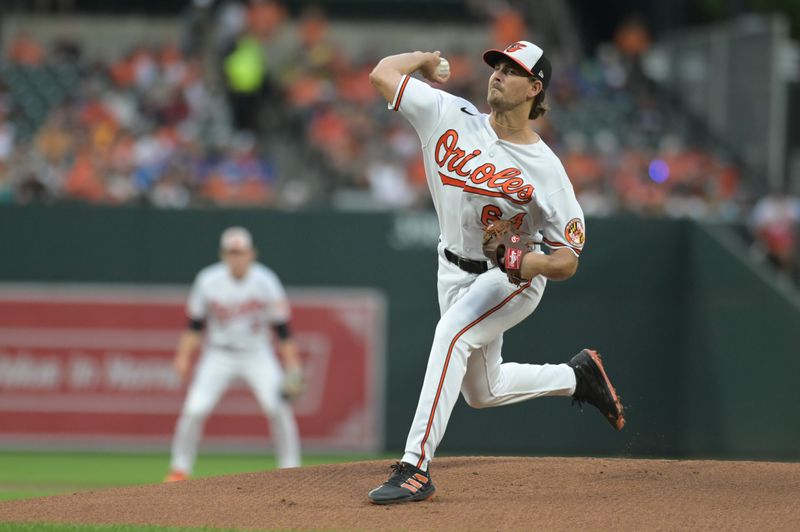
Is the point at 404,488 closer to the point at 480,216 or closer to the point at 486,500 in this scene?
the point at 486,500

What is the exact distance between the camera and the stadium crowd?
15.2m

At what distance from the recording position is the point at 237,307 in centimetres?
1167

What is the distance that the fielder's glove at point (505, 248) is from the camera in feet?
20.2

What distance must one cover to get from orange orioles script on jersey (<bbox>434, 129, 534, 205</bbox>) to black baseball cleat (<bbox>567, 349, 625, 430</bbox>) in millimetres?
1234

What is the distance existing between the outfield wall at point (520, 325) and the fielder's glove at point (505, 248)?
7.43 meters

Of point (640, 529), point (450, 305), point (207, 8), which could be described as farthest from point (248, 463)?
point (207, 8)

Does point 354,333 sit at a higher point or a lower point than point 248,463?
higher

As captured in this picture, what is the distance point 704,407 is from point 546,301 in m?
1.98

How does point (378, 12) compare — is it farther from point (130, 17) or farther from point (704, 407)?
point (704, 407)

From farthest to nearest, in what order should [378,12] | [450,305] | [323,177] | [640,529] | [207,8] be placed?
[378,12]
[207,8]
[323,177]
[450,305]
[640,529]

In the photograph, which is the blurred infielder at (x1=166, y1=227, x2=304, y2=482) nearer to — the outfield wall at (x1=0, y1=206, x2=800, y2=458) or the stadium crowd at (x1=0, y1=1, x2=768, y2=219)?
the outfield wall at (x1=0, y1=206, x2=800, y2=458)

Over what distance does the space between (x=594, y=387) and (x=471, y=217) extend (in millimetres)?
1317

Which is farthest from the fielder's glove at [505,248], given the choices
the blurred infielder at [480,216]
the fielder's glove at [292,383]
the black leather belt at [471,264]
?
the fielder's glove at [292,383]

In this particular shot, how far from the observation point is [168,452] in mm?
13656
